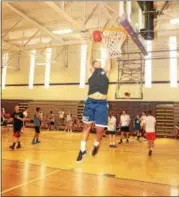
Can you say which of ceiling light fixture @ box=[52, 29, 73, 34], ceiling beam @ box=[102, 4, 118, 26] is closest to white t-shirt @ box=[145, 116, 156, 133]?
ceiling beam @ box=[102, 4, 118, 26]

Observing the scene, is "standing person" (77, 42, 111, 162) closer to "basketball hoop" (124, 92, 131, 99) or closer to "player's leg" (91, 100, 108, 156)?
"player's leg" (91, 100, 108, 156)

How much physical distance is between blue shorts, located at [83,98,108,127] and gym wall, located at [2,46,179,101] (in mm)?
12164

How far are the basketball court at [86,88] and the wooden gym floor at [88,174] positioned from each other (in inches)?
0.8

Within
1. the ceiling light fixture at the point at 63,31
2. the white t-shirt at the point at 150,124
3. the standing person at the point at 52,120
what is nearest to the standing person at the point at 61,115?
the standing person at the point at 52,120

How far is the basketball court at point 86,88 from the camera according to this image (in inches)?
217

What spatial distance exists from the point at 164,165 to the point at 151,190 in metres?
2.55

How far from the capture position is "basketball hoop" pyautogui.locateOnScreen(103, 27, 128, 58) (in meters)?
6.57

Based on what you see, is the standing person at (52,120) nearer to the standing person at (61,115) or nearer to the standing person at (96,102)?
the standing person at (61,115)

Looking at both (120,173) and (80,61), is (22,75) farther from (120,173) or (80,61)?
(120,173)

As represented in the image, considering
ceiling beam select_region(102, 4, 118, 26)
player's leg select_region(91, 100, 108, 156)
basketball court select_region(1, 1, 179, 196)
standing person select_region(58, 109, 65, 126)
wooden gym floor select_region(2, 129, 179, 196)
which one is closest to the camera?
player's leg select_region(91, 100, 108, 156)

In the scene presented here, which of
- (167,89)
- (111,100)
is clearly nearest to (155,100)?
(167,89)

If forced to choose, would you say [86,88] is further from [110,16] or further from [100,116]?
[100,116]

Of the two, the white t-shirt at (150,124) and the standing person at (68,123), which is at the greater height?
the white t-shirt at (150,124)

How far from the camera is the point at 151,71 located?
16.2 metres
